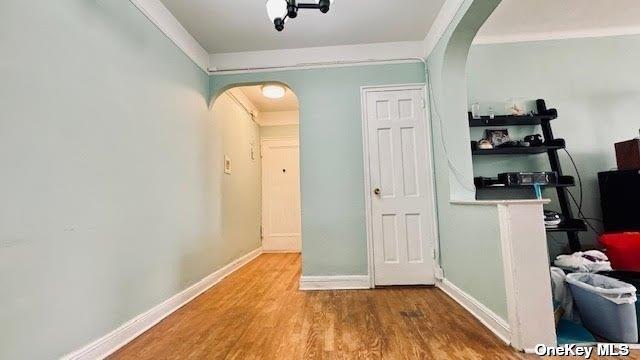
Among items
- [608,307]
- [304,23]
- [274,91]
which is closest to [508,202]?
[608,307]

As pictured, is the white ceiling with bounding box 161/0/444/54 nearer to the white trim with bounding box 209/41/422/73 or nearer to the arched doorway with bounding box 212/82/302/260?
the white trim with bounding box 209/41/422/73

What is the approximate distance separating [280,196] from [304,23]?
3.29 m

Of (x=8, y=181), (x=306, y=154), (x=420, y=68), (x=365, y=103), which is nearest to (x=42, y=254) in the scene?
(x=8, y=181)

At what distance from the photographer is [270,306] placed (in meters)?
2.54

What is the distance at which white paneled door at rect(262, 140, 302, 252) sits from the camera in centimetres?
536

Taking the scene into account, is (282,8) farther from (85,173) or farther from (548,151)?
(548,151)

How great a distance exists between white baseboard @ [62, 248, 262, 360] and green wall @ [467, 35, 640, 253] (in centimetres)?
310

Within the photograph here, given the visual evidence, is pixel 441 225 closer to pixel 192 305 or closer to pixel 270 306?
pixel 270 306

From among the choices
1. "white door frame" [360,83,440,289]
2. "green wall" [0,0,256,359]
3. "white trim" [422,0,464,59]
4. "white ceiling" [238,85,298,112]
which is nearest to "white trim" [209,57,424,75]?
"white trim" [422,0,464,59]

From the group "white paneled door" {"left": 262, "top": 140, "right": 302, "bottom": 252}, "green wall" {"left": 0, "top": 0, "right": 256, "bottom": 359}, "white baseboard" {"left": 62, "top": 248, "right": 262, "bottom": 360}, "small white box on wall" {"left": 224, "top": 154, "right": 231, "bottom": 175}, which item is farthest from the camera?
"white paneled door" {"left": 262, "top": 140, "right": 302, "bottom": 252}

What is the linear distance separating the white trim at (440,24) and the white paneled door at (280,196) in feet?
9.64

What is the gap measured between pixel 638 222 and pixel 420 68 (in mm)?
2486

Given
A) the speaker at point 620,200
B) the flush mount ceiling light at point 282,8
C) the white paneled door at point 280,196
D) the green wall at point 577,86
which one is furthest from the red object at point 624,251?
the white paneled door at point 280,196

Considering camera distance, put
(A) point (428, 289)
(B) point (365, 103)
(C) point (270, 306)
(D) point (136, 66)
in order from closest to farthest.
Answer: (D) point (136, 66) → (C) point (270, 306) → (A) point (428, 289) → (B) point (365, 103)
